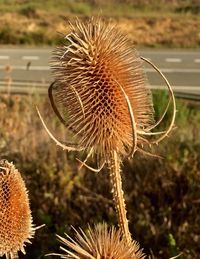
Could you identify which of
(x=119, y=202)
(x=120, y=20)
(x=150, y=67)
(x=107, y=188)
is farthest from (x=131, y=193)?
(x=120, y=20)

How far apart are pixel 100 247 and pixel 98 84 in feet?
1.57

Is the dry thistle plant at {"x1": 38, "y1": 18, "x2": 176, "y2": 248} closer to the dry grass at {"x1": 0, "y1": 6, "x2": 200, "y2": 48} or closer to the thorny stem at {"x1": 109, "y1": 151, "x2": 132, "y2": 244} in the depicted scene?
the thorny stem at {"x1": 109, "y1": 151, "x2": 132, "y2": 244}

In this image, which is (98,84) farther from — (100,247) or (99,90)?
(100,247)

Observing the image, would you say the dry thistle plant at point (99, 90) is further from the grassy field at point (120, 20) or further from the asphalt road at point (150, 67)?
the grassy field at point (120, 20)

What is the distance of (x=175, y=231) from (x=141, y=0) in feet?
82.9

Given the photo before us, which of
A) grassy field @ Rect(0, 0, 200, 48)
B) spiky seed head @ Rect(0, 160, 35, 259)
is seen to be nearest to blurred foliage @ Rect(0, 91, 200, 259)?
spiky seed head @ Rect(0, 160, 35, 259)

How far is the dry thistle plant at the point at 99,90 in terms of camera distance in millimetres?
1619

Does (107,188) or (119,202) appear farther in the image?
(107,188)

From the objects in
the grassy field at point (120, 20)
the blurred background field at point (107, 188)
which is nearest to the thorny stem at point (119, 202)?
the blurred background field at point (107, 188)

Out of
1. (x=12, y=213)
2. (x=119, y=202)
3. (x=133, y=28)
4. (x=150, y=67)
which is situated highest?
(x=119, y=202)

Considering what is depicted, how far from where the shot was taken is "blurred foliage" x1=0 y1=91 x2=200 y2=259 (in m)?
5.02

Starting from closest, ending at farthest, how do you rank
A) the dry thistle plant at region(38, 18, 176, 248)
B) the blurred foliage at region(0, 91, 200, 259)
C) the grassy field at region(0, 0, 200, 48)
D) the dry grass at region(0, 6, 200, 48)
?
the dry thistle plant at region(38, 18, 176, 248) → the blurred foliage at region(0, 91, 200, 259) → the dry grass at region(0, 6, 200, 48) → the grassy field at region(0, 0, 200, 48)

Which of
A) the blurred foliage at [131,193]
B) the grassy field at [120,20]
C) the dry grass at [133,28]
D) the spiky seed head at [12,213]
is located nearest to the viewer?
the spiky seed head at [12,213]

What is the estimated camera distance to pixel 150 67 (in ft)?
47.7
